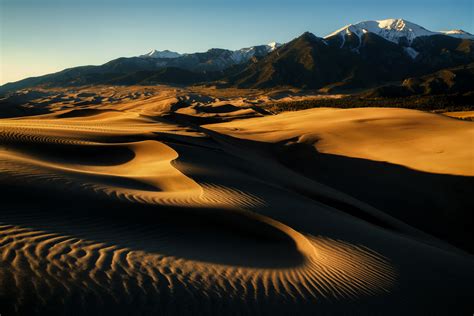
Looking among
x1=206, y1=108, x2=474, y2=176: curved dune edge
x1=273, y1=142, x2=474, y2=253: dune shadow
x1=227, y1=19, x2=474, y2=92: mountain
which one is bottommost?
x1=273, y1=142, x2=474, y2=253: dune shadow

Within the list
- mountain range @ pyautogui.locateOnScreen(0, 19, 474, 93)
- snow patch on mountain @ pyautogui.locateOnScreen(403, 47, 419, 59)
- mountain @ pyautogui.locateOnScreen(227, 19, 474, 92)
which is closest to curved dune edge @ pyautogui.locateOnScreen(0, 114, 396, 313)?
mountain @ pyautogui.locateOnScreen(227, 19, 474, 92)

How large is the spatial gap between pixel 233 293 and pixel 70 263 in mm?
2018

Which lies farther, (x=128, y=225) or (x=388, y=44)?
(x=388, y=44)

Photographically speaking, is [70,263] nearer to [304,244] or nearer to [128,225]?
[128,225]

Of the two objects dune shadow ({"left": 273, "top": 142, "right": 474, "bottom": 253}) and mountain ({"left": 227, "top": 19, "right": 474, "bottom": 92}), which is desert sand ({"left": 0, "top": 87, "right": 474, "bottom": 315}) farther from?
mountain ({"left": 227, "top": 19, "right": 474, "bottom": 92})

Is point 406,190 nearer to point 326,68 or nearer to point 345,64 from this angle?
point 326,68

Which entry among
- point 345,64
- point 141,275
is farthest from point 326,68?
point 141,275

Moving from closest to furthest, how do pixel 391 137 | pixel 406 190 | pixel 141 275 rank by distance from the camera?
pixel 141 275, pixel 406 190, pixel 391 137

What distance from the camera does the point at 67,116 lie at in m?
29.9

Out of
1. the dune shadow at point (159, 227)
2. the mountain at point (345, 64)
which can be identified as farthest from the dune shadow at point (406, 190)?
the mountain at point (345, 64)

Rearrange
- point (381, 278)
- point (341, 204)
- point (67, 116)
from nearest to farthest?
point (381, 278), point (341, 204), point (67, 116)

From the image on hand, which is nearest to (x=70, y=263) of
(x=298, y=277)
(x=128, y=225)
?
(x=128, y=225)

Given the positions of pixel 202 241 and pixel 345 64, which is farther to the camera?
pixel 345 64

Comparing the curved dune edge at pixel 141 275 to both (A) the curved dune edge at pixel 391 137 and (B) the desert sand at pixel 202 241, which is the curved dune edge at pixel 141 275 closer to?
(B) the desert sand at pixel 202 241
